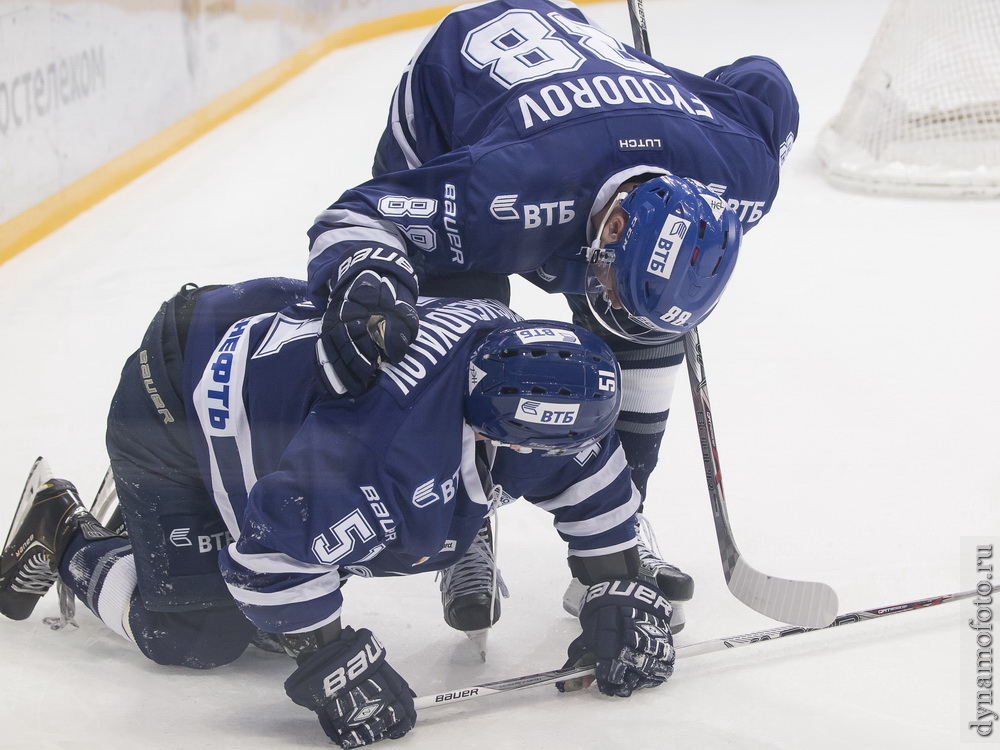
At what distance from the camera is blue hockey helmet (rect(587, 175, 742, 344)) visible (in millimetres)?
1735

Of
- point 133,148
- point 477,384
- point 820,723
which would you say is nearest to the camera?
point 477,384

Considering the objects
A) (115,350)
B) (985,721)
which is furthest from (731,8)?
(985,721)

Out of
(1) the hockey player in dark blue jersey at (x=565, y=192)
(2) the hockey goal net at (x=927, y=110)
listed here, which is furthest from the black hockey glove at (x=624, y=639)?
(2) the hockey goal net at (x=927, y=110)

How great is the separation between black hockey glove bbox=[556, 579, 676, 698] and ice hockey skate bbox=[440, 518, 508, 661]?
0.71ft

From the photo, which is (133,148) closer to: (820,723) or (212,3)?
(212,3)

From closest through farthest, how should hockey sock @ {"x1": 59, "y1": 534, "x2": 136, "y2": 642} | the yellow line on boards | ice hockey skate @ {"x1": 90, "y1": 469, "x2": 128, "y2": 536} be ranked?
hockey sock @ {"x1": 59, "y1": 534, "x2": 136, "y2": 642}
ice hockey skate @ {"x1": 90, "y1": 469, "x2": 128, "y2": 536}
the yellow line on boards

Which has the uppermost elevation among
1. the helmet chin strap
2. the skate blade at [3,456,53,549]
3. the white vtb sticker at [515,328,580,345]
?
the helmet chin strap

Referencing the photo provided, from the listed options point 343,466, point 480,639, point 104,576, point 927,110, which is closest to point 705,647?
point 480,639

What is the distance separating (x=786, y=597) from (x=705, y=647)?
0.21 meters

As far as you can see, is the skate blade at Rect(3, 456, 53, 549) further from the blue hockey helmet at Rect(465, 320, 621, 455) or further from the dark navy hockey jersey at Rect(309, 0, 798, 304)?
the blue hockey helmet at Rect(465, 320, 621, 455)

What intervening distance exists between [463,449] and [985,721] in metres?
1.00

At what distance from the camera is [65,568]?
2.12m

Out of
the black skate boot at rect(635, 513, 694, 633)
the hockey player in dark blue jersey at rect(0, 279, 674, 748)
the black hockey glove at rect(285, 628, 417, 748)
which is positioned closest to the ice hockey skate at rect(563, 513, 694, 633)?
the black skate boot at rect(635, 513, 694, 633)

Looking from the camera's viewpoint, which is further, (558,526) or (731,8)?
(731,8)
